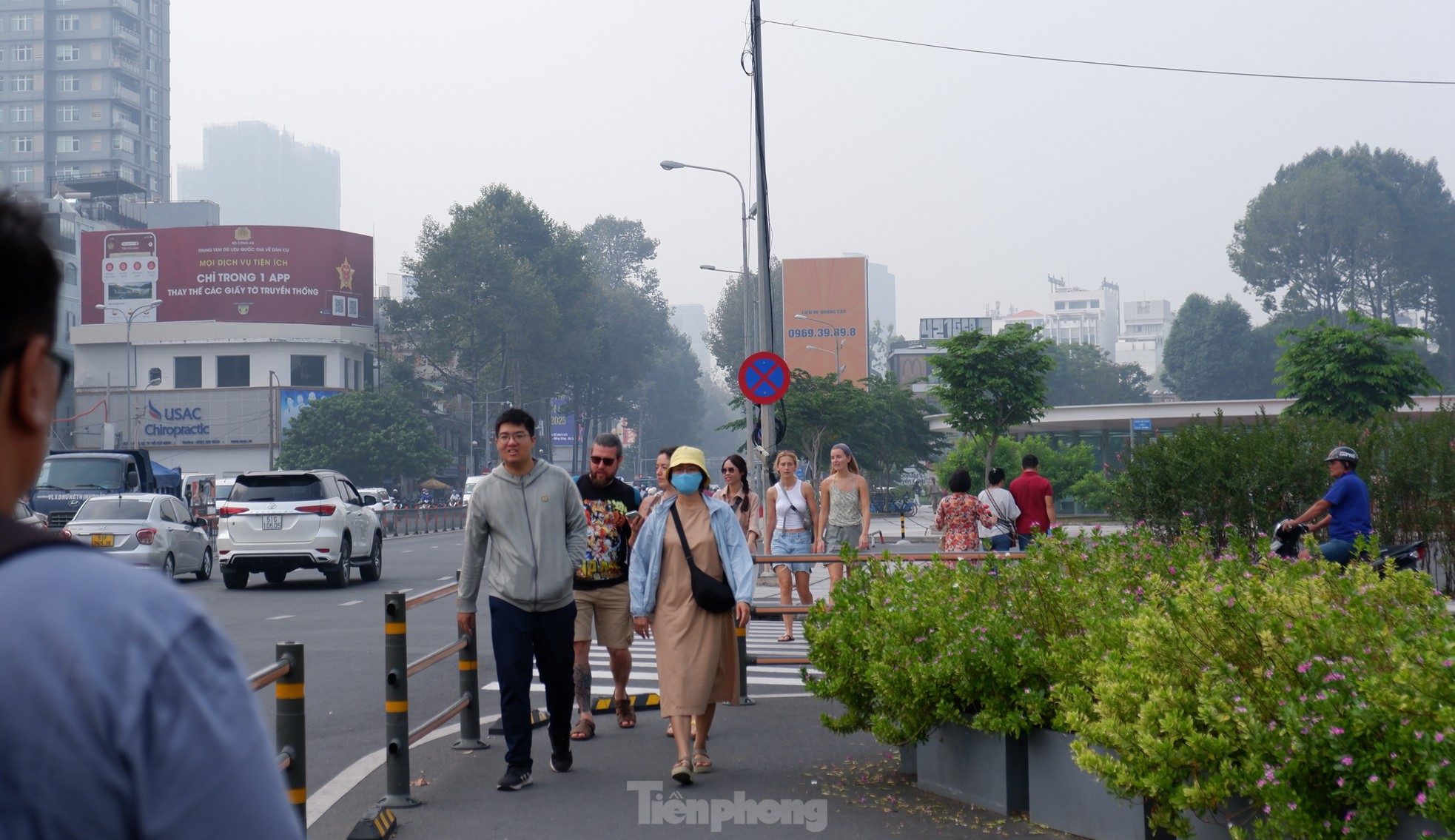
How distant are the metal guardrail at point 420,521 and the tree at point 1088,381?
2607 inches

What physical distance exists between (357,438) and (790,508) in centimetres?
5939

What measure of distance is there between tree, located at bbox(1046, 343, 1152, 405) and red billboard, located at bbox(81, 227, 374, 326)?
194 ft

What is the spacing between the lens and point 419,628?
8203 millimetres

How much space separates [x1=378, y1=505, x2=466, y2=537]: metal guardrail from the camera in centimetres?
4378

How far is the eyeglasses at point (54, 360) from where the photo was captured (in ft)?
4.22

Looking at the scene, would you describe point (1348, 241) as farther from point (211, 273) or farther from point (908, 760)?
point (908, 760)

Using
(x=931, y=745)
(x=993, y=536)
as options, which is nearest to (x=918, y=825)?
Result: (x=931, y=745)

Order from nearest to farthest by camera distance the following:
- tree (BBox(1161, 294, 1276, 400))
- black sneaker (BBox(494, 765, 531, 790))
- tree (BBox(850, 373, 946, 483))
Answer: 1. black sneaker (BBox(494, 765, 531, 790))
2. tree (BBox(850, 373, 946, 483))
3. tree (BBox(1161, 294, 1276, 400))

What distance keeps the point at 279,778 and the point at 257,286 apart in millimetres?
76218

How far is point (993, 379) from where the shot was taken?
108 feet

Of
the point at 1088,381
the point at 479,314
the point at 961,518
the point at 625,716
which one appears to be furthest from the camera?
the point at 1088,381

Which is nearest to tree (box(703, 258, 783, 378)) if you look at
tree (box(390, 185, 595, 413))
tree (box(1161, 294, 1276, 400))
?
tree (box(390, 185, 595, 413))

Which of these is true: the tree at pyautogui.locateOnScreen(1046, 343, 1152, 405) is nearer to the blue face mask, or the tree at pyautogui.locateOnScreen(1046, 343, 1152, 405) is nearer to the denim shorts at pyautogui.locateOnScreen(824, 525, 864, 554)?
the denim shorts at pyautogui.locateOnScreen(824, 525, 864, 554)

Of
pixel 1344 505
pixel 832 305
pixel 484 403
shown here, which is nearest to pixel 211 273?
pixel 484 403
